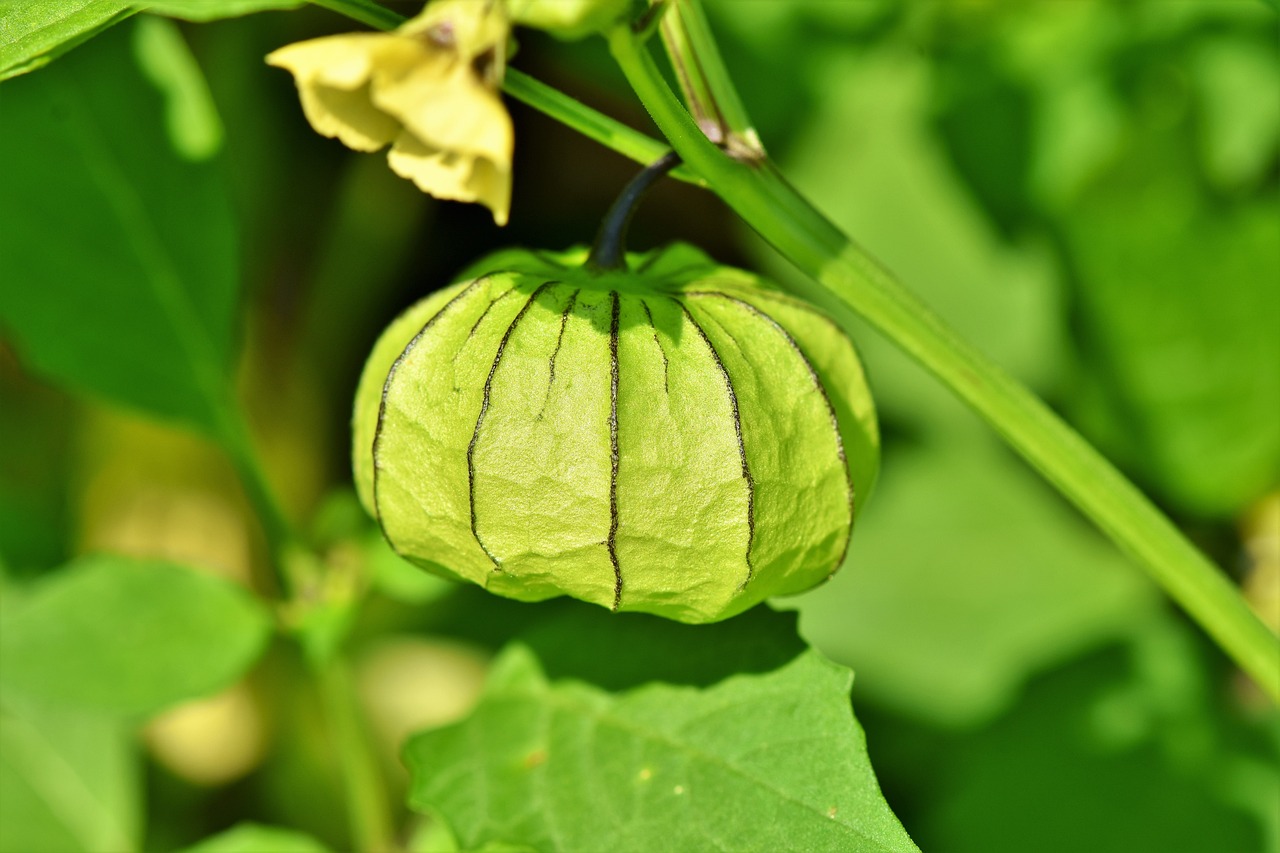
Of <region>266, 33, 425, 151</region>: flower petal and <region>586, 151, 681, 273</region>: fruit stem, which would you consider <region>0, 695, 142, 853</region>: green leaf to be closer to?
<region>586, 151, 681, 273</region>: fruit stem

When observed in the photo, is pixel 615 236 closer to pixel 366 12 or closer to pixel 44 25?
pixel 366 12

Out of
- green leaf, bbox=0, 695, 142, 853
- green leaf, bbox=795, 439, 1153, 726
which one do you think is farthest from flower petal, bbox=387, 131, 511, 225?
green leaf, bbox=795, 439, 1153, 726

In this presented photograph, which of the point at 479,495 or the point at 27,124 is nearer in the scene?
the point at 479,495

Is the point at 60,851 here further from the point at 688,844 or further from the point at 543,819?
the point at 688,844

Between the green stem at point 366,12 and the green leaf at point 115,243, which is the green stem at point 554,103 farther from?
the green leaf at point 115,243

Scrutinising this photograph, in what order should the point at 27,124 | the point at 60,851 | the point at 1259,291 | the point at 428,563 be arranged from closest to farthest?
the point at 428,563
the point at 27,124
the point at 60,851
the point at 1259,291

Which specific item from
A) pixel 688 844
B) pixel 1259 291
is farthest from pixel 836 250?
pixel 1259 291

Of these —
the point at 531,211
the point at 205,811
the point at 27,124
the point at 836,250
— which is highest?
the point at 27,124

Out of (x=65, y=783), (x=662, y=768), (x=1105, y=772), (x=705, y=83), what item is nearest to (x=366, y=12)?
(x=705, y=83)
